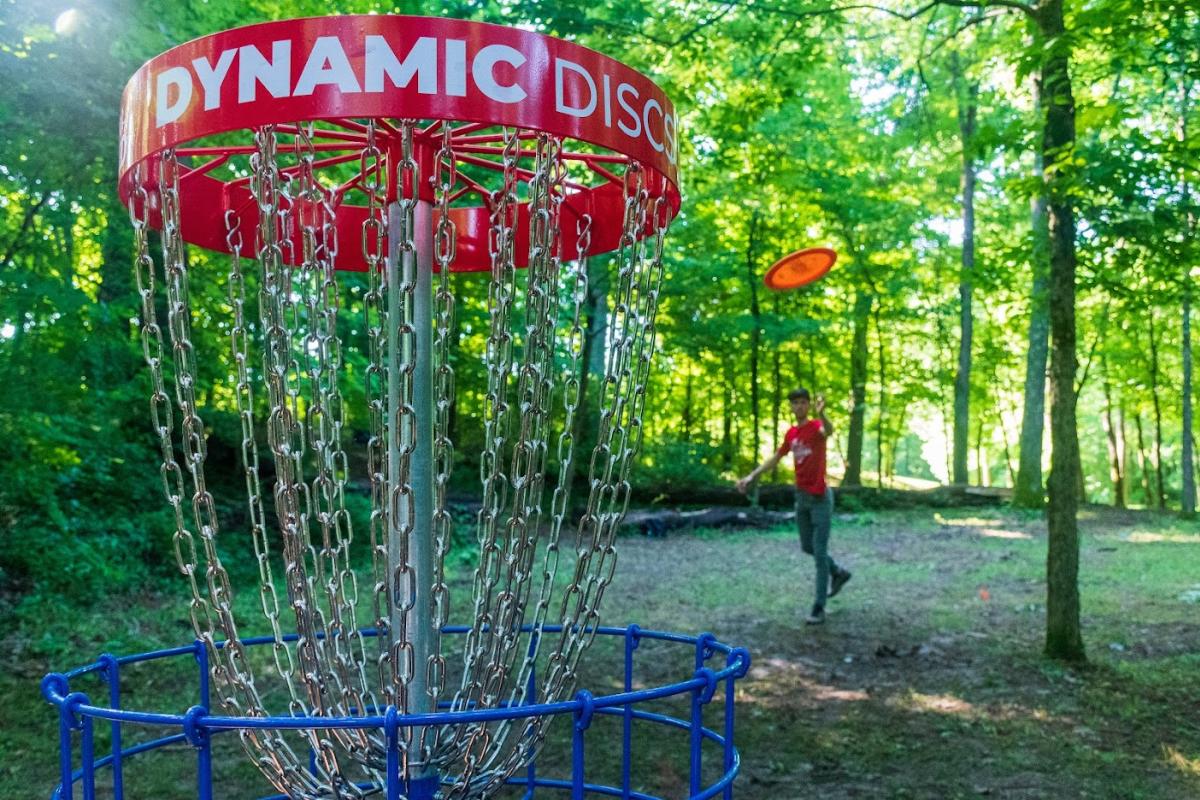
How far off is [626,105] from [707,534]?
12.1 metres

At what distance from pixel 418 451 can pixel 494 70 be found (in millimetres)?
982

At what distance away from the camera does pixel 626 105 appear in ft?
6.90

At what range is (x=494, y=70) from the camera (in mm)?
1905

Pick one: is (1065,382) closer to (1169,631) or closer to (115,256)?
(1169,631)

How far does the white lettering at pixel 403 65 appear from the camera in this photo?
1.83 metres

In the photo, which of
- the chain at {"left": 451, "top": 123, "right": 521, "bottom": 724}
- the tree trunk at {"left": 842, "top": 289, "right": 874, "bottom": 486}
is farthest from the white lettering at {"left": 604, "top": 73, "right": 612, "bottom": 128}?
the tree trunk at {"left": 842, "top": 289, "right": 874, "bottom": 486}

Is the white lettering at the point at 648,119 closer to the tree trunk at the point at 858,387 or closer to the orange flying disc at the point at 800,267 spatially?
the orange flying disc at the point at 800,267

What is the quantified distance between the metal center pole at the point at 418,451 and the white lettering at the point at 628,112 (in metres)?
0.56

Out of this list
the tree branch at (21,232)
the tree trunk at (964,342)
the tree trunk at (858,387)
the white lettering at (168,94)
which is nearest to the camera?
the white lettering at (168,94)

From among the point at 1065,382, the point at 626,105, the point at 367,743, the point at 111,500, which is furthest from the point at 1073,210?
the point at 111,500

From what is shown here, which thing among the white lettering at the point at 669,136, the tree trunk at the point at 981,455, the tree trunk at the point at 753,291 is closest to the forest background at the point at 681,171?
the white lettering at the point at 669,136

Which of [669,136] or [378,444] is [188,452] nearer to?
[378,444]

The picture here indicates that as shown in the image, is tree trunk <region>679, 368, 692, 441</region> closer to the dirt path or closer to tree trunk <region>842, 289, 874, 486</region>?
tree trunk <region>842, 289, 874, 486</region>

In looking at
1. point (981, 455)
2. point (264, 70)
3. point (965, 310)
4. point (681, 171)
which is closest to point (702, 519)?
point (965, 310)
